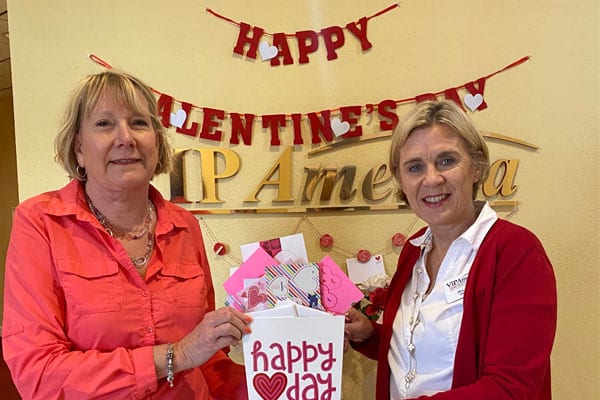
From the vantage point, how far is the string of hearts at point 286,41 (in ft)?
6.11

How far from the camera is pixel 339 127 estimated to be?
6.14 ft

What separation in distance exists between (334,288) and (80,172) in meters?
0.80

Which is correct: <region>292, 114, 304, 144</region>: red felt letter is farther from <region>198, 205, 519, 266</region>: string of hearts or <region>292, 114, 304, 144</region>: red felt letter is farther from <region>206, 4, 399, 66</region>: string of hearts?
<region>198, 205, 519, 266</region>: string of hearts

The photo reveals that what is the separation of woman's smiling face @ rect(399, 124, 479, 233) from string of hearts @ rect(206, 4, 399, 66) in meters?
0.81

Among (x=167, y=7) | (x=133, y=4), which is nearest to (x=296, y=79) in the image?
(x=167, y=7)

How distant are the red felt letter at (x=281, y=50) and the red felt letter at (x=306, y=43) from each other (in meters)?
0.05

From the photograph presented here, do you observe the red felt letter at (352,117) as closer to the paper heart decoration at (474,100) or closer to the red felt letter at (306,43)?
the red felt letter at (306,43)

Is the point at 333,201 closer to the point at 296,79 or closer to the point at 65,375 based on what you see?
the point at 296,79

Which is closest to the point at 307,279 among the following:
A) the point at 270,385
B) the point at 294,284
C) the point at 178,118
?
the point at 294,284

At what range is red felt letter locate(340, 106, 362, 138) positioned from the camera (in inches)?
73.7

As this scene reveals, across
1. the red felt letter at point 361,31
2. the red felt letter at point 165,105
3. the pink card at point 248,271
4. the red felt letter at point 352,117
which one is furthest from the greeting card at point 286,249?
the red felt letter at point 361,31

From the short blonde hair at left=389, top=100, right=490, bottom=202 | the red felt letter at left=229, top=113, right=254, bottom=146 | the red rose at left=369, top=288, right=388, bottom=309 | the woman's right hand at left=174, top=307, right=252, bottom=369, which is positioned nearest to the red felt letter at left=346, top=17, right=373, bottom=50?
the red felt letter at left=229, top=113, right=254, bottom=146

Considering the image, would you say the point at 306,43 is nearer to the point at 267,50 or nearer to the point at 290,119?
the point at 267,50

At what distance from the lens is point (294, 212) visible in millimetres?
1903
